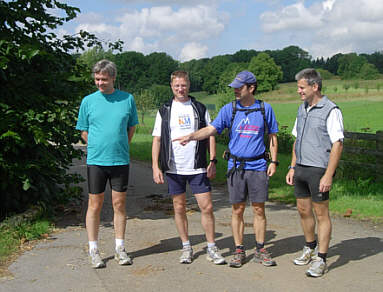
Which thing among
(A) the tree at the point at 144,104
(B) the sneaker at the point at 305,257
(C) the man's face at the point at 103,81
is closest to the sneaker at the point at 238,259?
(B) the sneaker at the point at 305,257

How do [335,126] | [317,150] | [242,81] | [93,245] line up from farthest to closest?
1. [93,245]
2. [242,81]
3. [317,150]
4. [335,126]

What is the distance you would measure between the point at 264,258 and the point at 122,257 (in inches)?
62.0

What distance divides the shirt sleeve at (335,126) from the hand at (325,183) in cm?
37

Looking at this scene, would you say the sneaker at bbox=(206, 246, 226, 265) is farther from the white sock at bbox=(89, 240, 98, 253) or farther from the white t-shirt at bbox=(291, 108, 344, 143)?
the white t-shirt at bbox=(291, 108, 344, 143)

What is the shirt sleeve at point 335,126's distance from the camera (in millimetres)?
4873

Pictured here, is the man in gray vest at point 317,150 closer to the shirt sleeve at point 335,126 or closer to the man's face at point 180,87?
the shirt sleeve at point 335,126

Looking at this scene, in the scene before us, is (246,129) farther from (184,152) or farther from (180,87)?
(180,87)

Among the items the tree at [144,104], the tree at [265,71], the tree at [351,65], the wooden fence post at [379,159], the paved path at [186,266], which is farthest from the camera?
the tree at [265,71]

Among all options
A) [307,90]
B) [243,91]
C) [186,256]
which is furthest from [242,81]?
[186,256]

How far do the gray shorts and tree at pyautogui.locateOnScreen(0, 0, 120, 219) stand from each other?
280 centimetres

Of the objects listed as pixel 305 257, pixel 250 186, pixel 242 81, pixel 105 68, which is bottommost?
pixel 305 257

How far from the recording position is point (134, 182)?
40.9ft

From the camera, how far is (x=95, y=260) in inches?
211

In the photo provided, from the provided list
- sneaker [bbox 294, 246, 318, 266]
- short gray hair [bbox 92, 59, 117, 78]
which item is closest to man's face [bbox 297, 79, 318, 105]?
sneaker [bbox 294, 246, 318, 266]
